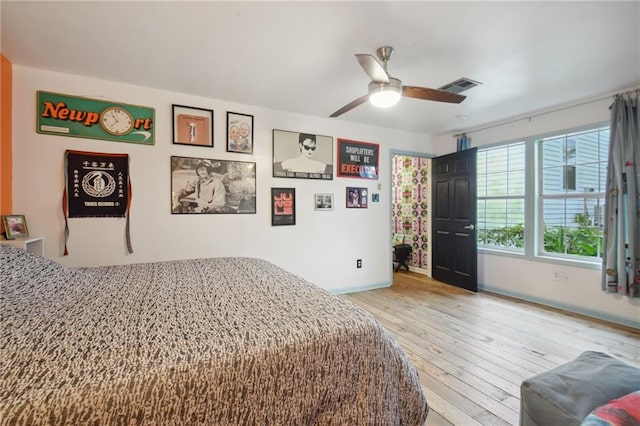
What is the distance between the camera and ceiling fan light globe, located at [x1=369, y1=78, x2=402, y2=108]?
7.13 ft

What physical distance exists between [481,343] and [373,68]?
2.45 m

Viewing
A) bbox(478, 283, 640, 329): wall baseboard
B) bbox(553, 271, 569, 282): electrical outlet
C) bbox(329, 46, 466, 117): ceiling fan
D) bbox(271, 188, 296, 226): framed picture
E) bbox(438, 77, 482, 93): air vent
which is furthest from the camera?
bbox(271, 188, 296, 226): framed picture

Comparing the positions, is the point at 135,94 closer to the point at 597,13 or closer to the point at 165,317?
the point at 165,317

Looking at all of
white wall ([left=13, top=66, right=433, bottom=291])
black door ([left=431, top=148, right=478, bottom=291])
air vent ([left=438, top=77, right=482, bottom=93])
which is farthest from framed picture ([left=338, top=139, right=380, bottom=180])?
air vent ([left=438, top=77, right=482, bottom=93])

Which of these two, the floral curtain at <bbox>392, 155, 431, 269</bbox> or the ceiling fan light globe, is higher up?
the ceiling fan light globe

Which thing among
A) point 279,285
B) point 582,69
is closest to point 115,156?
point 279,285

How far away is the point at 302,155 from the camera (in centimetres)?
379

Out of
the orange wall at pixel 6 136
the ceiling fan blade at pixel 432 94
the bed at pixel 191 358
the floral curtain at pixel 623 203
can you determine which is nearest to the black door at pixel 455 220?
the floral curtain at pixel 623 203

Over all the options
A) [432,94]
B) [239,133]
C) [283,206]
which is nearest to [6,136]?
[239,133]

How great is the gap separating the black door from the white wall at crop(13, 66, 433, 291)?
90cm

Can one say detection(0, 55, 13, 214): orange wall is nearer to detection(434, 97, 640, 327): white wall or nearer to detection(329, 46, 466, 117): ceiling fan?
detection(329, 46, 466, 117): ceiling fan

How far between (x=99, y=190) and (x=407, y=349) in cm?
317

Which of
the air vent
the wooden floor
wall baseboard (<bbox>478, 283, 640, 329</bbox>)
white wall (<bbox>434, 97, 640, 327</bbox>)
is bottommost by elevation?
the wooden floor

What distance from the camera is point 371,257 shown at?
434cm
